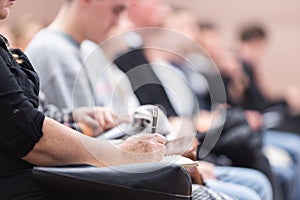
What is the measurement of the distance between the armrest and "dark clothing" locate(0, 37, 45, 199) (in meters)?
0.04

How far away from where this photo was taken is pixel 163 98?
7.25 ft

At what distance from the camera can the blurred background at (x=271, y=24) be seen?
16.5 feet

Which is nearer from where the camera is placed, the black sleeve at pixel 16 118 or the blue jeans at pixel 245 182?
the black sleeve at pixel 16 118

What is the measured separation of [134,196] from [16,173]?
22 cm

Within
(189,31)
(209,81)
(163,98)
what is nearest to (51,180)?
(163,98)

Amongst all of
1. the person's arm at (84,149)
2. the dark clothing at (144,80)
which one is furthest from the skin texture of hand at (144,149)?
the dark clothing at (144,80)

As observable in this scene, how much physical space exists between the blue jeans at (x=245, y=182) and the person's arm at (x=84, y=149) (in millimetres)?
798

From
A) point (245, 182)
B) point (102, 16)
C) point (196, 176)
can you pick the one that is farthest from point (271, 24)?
point (196, 176)

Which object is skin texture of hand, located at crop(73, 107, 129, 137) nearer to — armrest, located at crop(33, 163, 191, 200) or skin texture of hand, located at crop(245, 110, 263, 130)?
armrest, located at crop(33, 163, 191, 200)

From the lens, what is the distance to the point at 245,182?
2.18m

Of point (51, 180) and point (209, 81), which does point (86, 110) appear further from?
point (209, 81)

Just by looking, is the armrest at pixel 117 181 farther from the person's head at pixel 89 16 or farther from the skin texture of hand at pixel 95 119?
the person's head at pixel 89 16

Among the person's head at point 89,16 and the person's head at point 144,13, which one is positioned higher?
the person's head at point 89,16

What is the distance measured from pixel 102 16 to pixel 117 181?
0.82 metres
